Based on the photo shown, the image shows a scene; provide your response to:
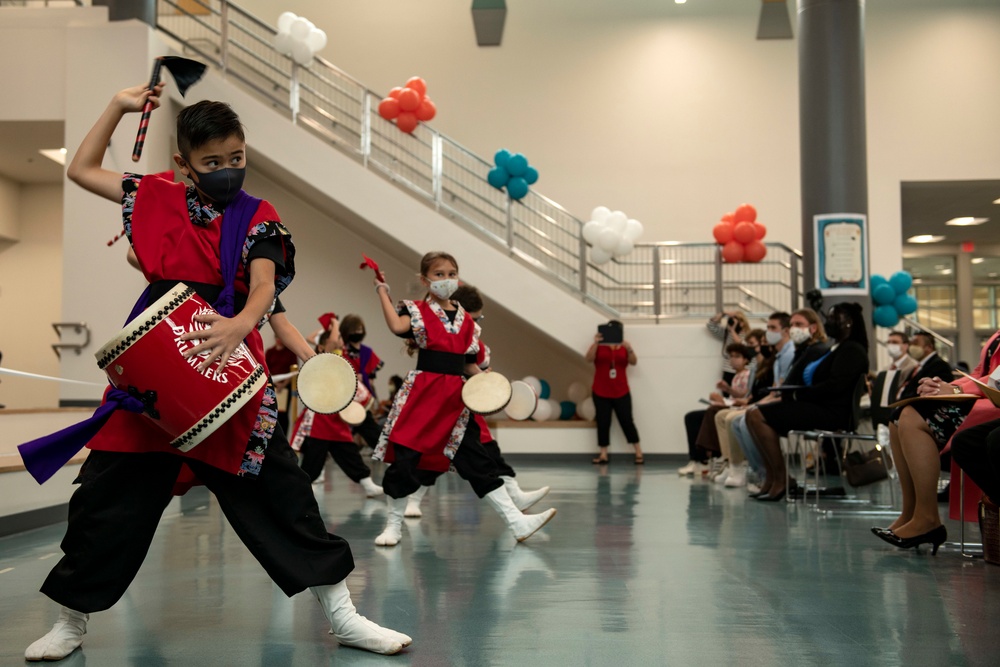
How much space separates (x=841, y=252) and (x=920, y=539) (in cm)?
512

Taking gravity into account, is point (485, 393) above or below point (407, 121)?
below

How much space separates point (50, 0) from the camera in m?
10.7

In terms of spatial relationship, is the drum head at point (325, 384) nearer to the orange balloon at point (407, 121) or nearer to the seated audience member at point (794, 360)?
the seated audience member at point (794, 360)

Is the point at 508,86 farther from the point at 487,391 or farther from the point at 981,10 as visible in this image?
the point at 487,391

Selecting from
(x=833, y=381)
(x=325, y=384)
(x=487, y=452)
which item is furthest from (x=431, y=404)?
(x=833, y=381)

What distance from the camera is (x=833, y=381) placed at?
6.13 m

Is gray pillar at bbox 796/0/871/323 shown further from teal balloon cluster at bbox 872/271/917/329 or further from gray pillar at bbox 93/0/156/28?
gray pillar at bbox 93/0/156/28

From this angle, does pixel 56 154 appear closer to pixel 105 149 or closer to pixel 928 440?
pixel 105 149

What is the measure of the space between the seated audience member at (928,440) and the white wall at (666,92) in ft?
30.5

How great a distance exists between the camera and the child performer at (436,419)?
467 centimetres

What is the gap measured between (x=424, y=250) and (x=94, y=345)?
3421mm

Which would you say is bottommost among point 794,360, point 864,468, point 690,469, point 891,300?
point 690,469

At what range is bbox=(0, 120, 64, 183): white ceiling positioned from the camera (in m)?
9.92

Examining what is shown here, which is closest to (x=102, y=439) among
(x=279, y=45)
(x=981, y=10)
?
(x=279, y=45)
